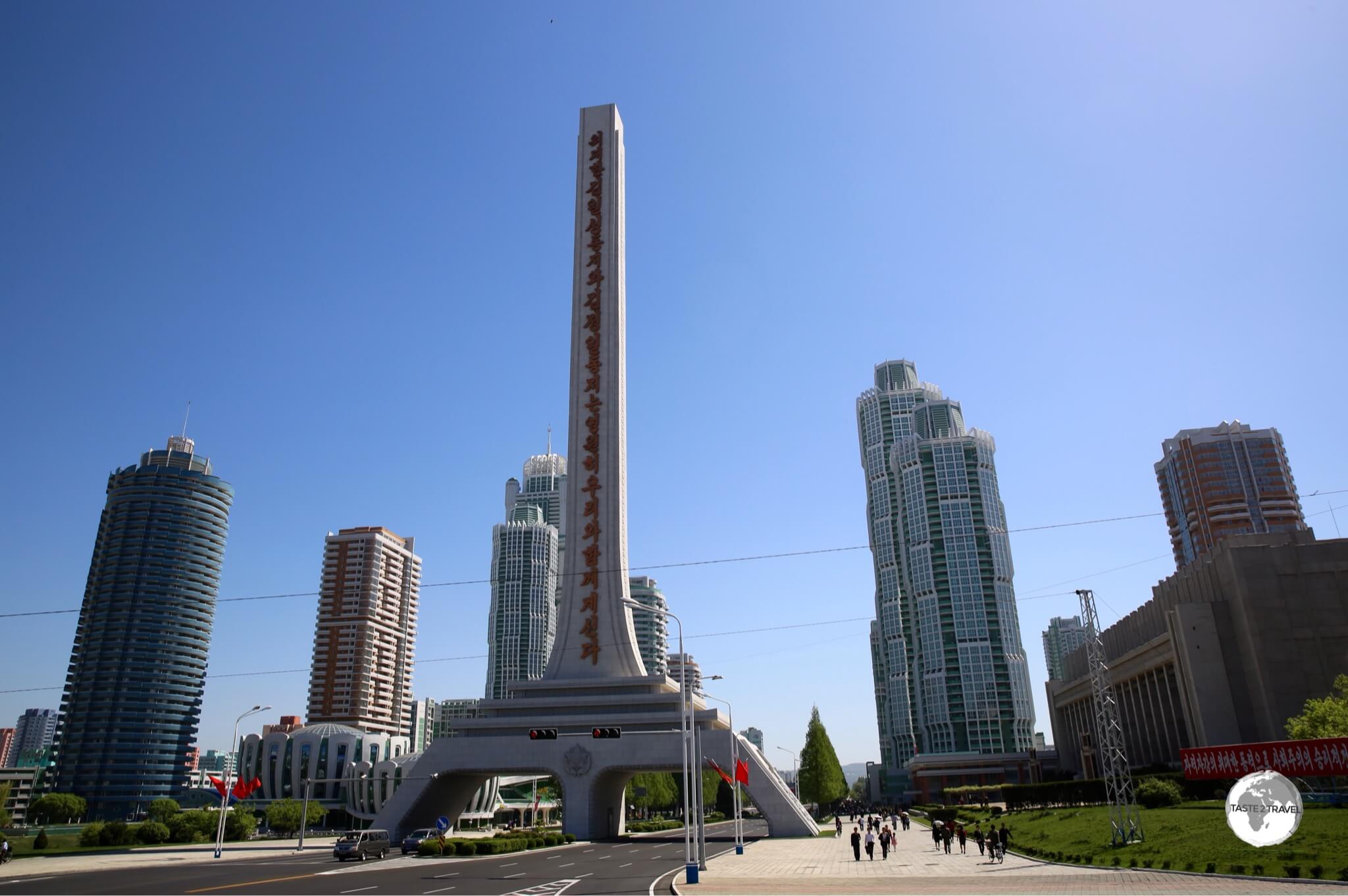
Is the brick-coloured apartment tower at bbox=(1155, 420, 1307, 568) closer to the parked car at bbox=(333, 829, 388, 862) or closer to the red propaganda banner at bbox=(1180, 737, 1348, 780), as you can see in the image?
the red propaganda banner at bbox=(1180, 737, 1348, 780)

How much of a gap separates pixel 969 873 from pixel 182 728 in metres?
172

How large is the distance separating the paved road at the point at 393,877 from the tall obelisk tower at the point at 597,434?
22128mm

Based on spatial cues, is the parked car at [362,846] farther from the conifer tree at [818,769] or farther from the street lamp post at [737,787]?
the conifer tree at [818,769]

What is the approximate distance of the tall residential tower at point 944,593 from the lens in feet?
452

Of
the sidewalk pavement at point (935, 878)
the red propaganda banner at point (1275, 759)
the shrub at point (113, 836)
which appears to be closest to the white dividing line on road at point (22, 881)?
the sidewalk pavement at point (935, 878)

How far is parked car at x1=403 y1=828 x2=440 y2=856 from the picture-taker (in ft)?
161

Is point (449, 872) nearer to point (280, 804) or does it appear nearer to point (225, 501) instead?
point (280, 804)

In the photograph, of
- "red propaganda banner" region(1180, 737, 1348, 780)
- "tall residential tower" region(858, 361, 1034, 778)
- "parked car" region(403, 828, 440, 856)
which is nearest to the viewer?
"red propaganda banner" region(1180, 737, 1348, 780)

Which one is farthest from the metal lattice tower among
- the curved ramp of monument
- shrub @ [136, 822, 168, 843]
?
shrub @ [136, 822, 168, 843]

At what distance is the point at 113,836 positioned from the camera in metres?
54.9

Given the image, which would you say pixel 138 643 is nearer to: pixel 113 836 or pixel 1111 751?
pixel 113 836

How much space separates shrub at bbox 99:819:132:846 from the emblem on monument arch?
28.6m

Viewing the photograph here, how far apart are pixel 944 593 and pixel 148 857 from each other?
12398 centimetres

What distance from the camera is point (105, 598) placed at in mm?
156500
